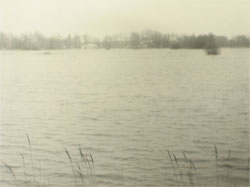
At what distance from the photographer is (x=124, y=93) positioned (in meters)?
3.38

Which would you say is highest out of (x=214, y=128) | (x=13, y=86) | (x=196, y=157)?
(x=13, y=86)

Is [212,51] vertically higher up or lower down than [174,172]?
higher up

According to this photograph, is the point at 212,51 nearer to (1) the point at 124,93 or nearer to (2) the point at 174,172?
(1) the point at 124,93

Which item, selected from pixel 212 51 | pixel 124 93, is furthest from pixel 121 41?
pixel 212 51

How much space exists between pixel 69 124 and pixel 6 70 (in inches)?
28.4

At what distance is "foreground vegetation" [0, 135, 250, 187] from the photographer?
10.7ft

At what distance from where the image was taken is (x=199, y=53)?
3338mm

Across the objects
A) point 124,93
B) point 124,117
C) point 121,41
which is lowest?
point 124,117

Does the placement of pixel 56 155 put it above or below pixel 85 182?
above

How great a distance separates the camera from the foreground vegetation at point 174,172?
10.7 ft

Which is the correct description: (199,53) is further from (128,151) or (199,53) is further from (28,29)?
(28,29)

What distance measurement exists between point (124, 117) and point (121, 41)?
2.09 ft

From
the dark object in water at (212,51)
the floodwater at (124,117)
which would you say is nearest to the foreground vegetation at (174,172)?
the floodwater at (124,117)

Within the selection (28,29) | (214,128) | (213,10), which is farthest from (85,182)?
(213,10)
